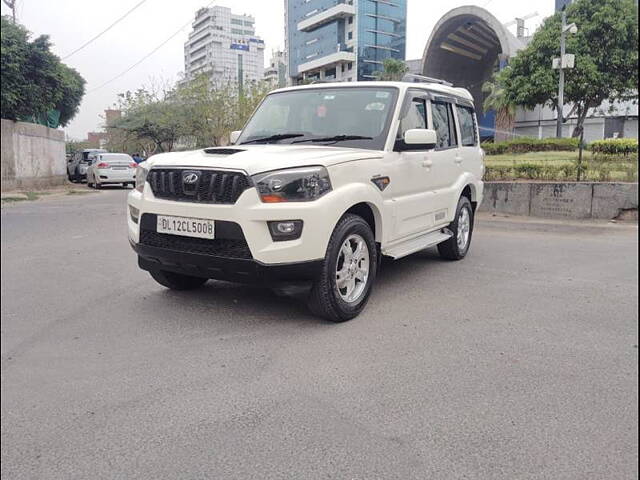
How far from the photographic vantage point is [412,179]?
5016 mm

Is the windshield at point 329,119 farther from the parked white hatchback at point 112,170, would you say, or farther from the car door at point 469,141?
the parked white hatchback at point 112,170

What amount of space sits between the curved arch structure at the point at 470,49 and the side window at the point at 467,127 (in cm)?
3704

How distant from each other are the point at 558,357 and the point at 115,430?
2702 mm

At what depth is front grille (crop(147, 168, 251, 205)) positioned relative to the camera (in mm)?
3699

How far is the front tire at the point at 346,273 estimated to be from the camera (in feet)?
12.8

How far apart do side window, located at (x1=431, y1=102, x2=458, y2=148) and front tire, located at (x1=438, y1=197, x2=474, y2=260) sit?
755 mm

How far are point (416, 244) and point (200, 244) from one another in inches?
87.5

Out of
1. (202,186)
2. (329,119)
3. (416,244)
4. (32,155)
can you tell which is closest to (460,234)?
(416,244)

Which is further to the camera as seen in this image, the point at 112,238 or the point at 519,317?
the point at 112,238

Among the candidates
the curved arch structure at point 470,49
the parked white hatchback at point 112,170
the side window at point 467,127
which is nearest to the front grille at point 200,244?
the side window at point 467,127

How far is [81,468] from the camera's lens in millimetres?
2129

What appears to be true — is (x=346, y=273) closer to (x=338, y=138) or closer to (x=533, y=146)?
(x=338, y=138)

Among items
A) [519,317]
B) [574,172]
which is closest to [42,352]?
[519,317]

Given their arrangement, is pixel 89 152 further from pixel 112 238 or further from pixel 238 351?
pixel 238 351
